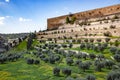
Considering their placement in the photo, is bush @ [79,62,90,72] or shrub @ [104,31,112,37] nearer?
bush @ [79,62,90,72]

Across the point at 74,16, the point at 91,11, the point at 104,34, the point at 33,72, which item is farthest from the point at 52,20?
the point at 33,72

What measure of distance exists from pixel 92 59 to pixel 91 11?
4961 centimetres

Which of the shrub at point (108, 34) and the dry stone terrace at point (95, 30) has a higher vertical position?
the dry stone terrace at point (95, 30)

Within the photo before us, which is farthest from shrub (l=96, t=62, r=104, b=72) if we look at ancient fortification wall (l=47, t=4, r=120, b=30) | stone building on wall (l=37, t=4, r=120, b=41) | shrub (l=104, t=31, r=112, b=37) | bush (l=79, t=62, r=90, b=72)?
ancient fortification wall (l=47, t=4, r=120, b=30)

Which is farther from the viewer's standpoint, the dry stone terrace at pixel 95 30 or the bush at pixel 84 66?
the dry stone terrace at pixel 95 30

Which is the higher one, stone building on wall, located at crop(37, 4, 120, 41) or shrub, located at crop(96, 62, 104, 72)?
stone building on wall, located at crop(37, 4, 120, 41)

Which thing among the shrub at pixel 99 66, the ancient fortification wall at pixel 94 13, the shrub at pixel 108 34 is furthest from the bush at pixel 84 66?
the ancient fortification wall at pixel 94 13

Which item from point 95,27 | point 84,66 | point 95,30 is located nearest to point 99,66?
point 84,66

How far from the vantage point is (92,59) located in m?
39.3

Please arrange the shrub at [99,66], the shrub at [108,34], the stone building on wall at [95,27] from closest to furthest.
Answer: the shrub at [99,66], the shrub at [108,34], the stone building on wall at [95,27]

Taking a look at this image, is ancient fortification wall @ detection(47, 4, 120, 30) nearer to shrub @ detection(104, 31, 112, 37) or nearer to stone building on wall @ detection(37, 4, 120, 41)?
stone building on wall @ detection(37, 4, 120, 41)

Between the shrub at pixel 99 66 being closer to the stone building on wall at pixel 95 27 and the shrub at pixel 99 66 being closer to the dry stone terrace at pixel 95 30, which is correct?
the dry stone terrace at pixel 95 30

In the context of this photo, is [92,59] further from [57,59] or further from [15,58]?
[15,58]

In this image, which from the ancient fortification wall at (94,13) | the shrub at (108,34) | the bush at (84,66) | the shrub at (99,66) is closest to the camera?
the shrub at (99,66)
